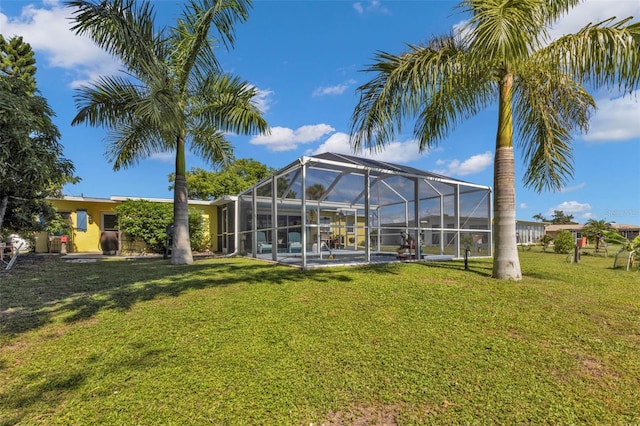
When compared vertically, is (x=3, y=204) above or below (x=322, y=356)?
above

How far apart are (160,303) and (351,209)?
33.8ft

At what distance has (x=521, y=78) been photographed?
21.3 ft

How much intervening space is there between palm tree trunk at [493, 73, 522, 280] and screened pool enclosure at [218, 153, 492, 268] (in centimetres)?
366

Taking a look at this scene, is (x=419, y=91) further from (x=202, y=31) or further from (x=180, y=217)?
(x=180, y=217)

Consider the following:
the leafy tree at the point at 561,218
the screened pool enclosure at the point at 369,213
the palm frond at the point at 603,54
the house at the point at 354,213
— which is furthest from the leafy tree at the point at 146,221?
the leafy tree at the point at 561,218

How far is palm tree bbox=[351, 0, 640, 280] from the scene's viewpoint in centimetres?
477

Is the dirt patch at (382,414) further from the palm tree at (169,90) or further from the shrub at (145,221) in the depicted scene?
the shrub at (145,221)

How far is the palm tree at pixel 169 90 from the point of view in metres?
6.93

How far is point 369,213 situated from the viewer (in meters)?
10.6

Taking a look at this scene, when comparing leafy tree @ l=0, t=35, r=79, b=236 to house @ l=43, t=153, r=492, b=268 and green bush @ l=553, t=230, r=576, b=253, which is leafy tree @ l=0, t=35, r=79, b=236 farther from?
green bush @ l=553, t=230, r=576, b=253

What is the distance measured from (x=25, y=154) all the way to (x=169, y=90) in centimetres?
461

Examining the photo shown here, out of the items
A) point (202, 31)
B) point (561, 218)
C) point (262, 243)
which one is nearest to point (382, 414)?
point (202, 31)

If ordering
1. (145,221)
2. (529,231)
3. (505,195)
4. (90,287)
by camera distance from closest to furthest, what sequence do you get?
(90,287)
(505,195)
(145,221)
(529,231)

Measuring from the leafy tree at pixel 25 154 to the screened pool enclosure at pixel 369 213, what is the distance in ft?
20.5
